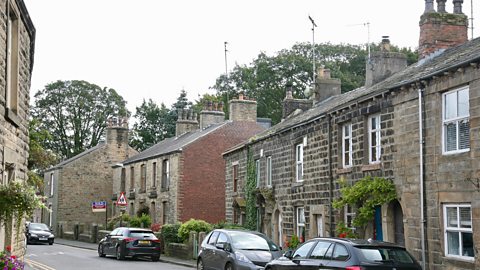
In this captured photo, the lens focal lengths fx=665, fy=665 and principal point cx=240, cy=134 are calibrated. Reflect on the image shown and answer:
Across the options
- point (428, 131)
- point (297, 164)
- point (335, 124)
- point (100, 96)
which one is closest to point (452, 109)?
point (428, 131)

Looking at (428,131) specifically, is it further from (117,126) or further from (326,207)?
(117,126)

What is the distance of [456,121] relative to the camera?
1641cm

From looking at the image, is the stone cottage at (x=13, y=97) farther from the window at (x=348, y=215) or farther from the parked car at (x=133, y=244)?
the parked car at (x=133, y=244)

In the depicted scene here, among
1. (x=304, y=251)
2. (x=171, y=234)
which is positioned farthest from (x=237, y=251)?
(x=171, y=234)

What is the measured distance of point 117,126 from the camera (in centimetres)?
5850

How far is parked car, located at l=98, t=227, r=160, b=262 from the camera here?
A: 28.6 meters

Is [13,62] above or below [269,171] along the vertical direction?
above

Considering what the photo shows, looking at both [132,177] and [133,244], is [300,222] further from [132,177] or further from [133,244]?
[132,177]

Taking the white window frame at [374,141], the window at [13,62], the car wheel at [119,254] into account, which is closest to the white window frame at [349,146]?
the white window frame at [374,141]

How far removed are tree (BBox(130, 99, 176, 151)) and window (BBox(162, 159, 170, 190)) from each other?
2895 cm

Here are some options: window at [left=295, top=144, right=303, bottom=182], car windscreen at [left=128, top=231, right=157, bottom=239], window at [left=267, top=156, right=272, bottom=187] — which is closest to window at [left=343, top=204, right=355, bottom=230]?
window at [left=295, top=144, right=303, bottom=182]

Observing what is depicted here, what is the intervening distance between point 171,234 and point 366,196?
14.9 meters

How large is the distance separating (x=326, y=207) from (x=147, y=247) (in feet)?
30.8

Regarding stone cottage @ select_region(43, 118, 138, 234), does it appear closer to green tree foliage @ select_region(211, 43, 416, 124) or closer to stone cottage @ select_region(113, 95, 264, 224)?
stone cottage @ select_region(113, 95, 264, 224)
